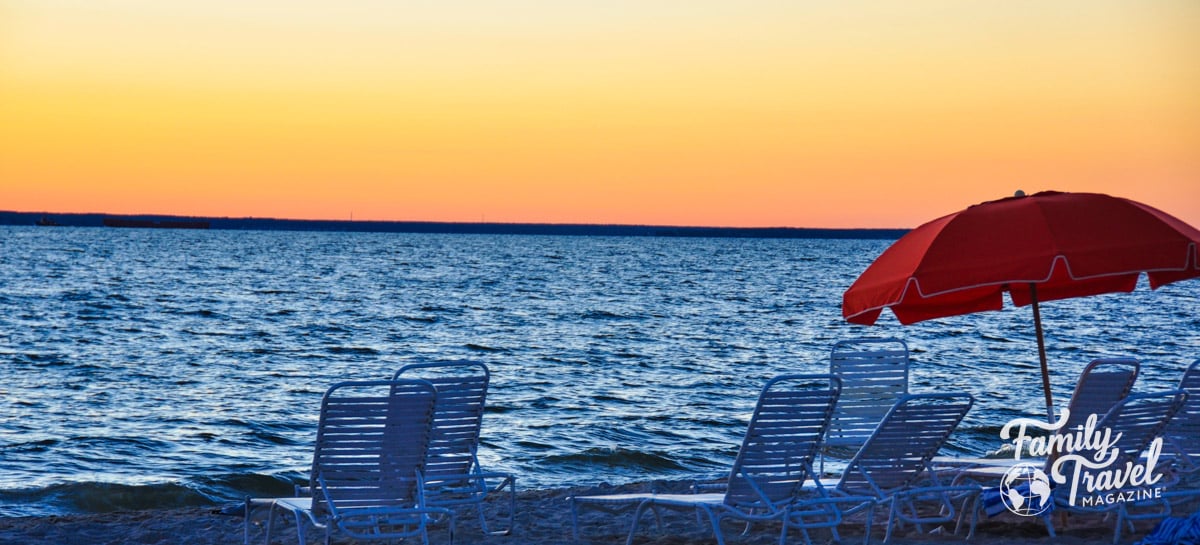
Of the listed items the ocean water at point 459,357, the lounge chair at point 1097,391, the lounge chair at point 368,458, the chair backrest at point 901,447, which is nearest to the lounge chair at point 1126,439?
the lounge chair at point 1097,391

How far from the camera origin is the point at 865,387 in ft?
27.4

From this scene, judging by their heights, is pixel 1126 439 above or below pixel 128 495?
above

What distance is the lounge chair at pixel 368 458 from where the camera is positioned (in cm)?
587

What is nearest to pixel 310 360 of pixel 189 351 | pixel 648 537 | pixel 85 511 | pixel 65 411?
pixel 189 351

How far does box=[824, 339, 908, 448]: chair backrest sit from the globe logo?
1.20 meters

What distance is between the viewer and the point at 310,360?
2572 cm

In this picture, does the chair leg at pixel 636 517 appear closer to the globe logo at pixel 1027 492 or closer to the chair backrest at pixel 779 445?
the chair backrest at pixel 779 445

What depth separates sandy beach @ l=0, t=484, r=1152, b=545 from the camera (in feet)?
22.4

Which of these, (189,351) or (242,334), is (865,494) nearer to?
(189,351)

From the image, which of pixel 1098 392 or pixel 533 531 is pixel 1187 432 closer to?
pixel 1098 392

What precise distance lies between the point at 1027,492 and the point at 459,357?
21926 millimetres

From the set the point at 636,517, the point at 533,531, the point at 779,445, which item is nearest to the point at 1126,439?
the point at 779,445

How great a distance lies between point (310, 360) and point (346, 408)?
20.4m

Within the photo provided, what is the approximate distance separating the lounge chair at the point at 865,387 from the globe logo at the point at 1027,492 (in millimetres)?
1198
